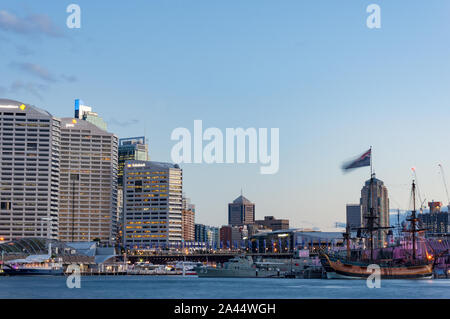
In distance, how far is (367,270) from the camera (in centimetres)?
16525

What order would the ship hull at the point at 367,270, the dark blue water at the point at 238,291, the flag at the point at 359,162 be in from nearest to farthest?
the dark blue water at the point at 238,291 → the flag at the point at 359,162 → the ship hull at the point at 367,270

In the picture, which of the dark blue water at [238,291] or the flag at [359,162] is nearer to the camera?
the dark blue water at [238,291]

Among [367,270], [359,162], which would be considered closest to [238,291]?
[359,162]

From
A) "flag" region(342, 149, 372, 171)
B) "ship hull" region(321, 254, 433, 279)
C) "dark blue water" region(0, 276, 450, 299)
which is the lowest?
"ship hull" region(321, 254, 433, 279)

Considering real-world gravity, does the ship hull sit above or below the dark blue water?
below

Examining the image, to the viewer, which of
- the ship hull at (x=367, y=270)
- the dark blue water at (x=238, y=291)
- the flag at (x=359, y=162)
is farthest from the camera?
the ship hull at (x=367, y=270)

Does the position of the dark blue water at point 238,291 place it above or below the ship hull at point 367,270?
above

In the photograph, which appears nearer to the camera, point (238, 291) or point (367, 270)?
point (238, 291)

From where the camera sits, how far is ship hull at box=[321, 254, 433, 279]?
16500cm

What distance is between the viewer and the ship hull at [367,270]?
165000 mm

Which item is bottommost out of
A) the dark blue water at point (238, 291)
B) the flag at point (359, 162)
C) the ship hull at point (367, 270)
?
the ship hull at point (367, 270)

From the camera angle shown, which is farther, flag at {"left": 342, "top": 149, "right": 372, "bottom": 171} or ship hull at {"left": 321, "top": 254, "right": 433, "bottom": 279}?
ship hull at {"left": 321, "top": 254, "right": 433, "bottom": 279}

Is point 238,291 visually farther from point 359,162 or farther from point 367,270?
point 367,270
